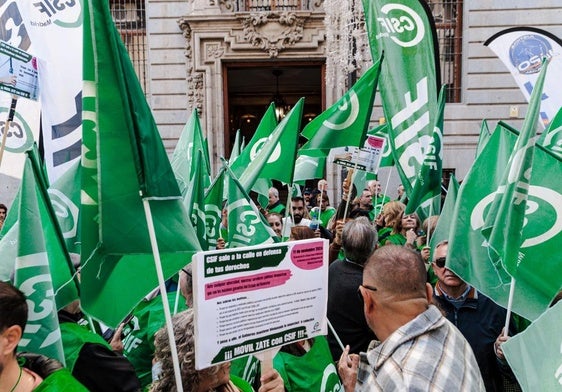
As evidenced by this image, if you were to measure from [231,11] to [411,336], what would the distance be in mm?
12350

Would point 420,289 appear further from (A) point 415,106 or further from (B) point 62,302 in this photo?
(A) point 415,106

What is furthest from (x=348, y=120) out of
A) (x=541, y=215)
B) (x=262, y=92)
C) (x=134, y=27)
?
(x=262, y=92)

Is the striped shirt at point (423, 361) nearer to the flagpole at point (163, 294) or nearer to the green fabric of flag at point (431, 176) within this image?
the flagpole at point (163, 294)

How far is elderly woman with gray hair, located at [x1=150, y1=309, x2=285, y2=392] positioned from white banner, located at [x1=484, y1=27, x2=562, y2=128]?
16.0 ft

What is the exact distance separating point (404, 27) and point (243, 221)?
2.45m

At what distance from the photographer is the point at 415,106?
4984 mm

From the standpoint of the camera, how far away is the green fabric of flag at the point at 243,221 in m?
4.14

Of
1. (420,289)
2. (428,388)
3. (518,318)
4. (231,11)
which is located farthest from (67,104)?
(231,11)

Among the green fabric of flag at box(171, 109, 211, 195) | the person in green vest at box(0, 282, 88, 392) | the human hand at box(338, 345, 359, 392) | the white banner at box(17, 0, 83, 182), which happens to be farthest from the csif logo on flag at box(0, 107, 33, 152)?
the human hand at box(338, 345, 359, 392)

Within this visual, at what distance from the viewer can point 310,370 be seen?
8.82 ft

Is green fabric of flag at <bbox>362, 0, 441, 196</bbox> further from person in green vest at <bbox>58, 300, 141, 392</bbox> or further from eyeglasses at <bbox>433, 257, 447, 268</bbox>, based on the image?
person in green vest at <bbox>58, 300, 141, 392</bbox>

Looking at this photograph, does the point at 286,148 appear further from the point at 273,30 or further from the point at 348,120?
the point at 273,30

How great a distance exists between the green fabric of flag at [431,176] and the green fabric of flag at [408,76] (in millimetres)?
154

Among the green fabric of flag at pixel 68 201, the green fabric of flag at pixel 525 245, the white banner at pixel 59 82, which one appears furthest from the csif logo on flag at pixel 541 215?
the white banner at pixel 59 82
